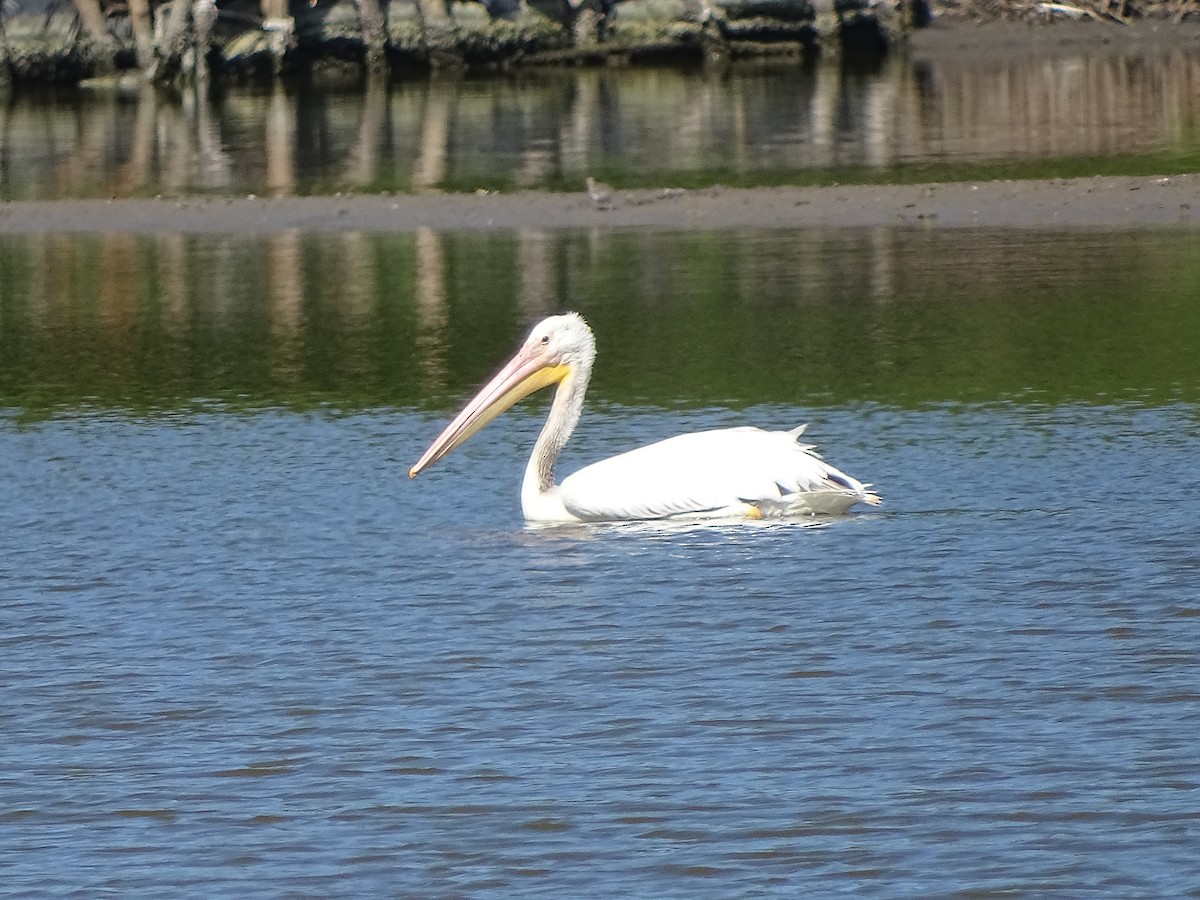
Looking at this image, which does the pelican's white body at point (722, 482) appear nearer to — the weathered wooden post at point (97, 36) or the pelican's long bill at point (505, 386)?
the pelican's long bill at point (505, 386)

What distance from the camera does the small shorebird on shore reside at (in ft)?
65.0

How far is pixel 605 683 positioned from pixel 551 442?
8.91 ft

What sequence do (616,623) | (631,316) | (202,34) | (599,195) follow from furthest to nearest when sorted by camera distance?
(202,34) < (599,195) < (631,316) < (616,623)

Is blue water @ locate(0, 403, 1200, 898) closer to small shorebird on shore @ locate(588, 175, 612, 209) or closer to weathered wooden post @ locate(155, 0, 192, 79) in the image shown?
small shorebird on shore @ locate(588, 175, 612, 209)

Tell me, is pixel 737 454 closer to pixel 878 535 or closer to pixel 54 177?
pixel 878 535

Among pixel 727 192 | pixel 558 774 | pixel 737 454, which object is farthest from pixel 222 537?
pixel 727 192

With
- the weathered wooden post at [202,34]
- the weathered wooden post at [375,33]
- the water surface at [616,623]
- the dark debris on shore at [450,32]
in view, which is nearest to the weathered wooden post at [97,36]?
the dark debris on shore at [450,32]

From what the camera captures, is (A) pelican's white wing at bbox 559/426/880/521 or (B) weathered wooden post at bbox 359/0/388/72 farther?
(B) weathered wooden post at bbox 359/0/388/72

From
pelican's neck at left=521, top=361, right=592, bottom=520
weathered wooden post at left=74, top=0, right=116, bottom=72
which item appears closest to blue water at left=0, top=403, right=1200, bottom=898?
pelican's neck at left=521, top=361, right=592, bottom=520

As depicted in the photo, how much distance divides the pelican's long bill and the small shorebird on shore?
1021 cm

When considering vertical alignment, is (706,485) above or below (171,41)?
below

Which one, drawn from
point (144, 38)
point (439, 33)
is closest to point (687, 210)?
point (439, 33)

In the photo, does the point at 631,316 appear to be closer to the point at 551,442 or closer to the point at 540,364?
the point at 540,364

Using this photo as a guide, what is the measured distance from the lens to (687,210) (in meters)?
19.5
